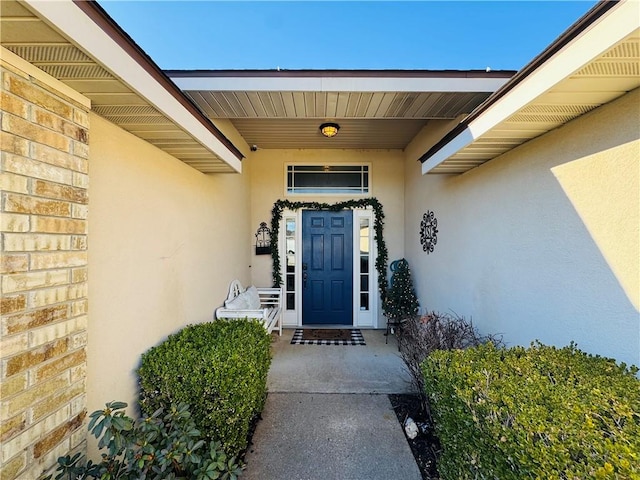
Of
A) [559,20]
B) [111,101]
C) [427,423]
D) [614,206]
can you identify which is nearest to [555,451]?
[614,206]

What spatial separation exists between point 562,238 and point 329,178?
381 centimetres

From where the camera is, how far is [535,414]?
3.80ft

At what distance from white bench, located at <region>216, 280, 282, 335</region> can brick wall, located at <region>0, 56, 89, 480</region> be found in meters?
1.69

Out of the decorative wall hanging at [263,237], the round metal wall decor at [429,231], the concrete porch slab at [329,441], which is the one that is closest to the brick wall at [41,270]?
the concrete porch slab at [329,441]

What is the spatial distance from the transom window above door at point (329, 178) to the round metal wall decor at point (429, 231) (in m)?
1.38

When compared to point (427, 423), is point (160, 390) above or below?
above

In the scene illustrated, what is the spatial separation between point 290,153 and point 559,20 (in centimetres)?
375

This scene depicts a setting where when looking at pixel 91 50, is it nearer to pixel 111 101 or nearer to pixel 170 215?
pixel 111 101

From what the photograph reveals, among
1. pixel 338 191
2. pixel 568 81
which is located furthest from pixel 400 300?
pixel 568 81

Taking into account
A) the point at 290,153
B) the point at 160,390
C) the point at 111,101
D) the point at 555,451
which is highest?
the point at 290,153

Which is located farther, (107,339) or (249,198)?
(249,198)

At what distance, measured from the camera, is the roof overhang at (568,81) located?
113 cm

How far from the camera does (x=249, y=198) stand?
16.7ft

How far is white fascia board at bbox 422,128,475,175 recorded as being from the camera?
220 cm
